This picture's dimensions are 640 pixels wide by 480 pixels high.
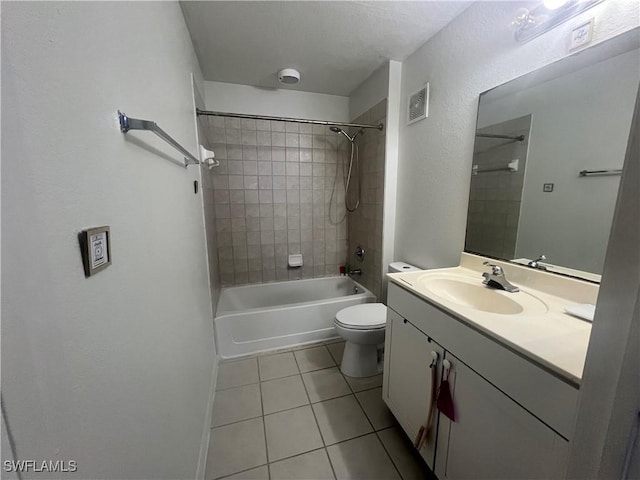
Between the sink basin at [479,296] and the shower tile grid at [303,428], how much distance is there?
0.81m

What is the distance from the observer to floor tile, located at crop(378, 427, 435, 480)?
1.14 meters

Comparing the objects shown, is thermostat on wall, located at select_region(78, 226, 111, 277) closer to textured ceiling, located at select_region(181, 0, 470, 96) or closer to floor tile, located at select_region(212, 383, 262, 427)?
floor tile, located at select_region(212, 383, 262, 427)

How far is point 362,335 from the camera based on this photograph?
163 centimetres

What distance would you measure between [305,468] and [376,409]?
0.52m

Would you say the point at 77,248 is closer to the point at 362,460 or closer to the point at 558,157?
the point at 362,460

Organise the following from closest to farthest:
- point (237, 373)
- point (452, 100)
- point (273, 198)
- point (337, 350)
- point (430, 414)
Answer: point (430, 414) < point (452, 100) < point (237, 373) < point (337, 350) < point (273, 198)

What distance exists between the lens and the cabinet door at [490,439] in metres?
0.62

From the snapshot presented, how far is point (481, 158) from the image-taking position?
1.33m

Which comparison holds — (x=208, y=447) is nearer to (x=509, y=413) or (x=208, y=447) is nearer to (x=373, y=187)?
(x=509, y=413)

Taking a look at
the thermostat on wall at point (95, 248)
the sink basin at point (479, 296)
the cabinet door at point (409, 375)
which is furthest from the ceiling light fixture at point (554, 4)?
the thermostat on wall at point (95, 248)

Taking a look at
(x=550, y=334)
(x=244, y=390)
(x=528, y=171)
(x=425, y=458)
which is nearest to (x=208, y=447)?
(x=244, y=390)

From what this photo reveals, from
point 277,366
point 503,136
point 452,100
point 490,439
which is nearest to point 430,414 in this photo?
point 490,439

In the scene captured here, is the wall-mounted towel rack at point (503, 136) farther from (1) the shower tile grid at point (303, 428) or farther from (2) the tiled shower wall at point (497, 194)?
(1) the shower tile grid at point (303, 428)

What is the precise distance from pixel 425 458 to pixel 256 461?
793 mm
